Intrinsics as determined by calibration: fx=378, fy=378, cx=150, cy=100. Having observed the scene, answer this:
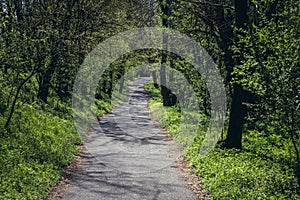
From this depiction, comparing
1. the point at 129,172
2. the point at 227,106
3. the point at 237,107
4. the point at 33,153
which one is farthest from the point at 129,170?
the point at 227,106

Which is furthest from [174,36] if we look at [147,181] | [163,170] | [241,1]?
[147,181]

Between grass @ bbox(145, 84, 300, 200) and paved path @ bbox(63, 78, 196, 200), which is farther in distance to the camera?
paved path @ bbox(63, 78, 196, 200)

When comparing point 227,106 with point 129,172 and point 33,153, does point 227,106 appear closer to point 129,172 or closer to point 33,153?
point 129,172

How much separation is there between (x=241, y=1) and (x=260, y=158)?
499 centimetres

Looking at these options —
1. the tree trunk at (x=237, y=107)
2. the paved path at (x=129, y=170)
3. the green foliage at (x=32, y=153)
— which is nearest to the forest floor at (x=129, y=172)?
the paved path at (x=129, y=170)

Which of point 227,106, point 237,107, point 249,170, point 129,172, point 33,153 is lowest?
point 129,172

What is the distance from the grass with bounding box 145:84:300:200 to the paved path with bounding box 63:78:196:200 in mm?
719

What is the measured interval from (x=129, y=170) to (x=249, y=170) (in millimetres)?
3694

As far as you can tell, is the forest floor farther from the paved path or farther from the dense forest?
the dense forest

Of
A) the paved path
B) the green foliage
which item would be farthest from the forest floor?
the green foliage

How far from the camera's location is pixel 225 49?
15336 mm

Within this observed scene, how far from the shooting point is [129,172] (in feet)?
37.5

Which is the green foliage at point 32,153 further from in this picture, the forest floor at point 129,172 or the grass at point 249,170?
the grass at point 249,170

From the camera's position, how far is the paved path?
9336 mm
